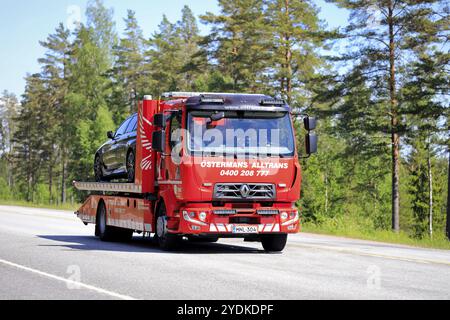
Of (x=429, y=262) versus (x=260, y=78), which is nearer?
(x=429, y=262)

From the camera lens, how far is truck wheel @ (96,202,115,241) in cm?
1919

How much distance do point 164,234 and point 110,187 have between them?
3562 millimetres

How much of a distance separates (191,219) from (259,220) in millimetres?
1354

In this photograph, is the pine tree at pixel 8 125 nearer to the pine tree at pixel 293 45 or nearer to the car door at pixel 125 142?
the pine tree at pixel 293 45

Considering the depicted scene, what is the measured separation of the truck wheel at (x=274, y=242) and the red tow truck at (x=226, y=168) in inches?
1.0

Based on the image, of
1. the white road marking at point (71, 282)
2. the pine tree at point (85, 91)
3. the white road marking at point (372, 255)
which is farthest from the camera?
the pine tree at point (85, 91)

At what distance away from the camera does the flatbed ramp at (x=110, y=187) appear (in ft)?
56.1

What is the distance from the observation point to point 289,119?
15.8 m

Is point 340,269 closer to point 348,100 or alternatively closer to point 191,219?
point 191,219

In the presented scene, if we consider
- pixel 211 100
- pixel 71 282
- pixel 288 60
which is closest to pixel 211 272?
pixel 71 282

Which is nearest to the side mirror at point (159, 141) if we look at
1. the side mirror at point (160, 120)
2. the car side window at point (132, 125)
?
the side mirror at point (160, 120)

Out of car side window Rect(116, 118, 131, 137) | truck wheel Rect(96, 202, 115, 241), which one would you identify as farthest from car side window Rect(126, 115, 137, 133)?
truck wheel Rect(96, 202, 115, 241)
